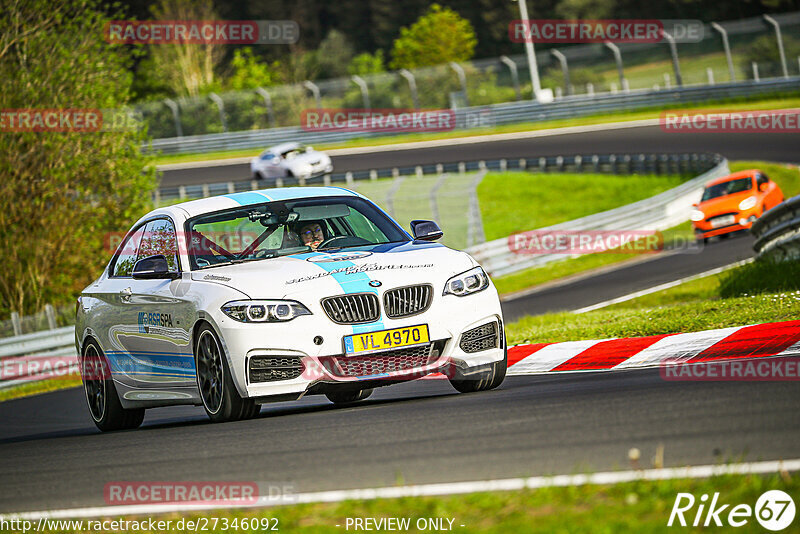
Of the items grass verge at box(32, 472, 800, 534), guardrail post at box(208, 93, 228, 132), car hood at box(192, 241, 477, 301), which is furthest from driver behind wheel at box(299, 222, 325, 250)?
guardrail post at box(208, 93, 228, 132)

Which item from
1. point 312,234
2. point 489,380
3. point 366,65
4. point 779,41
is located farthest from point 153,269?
point 366,65

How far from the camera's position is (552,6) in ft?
287

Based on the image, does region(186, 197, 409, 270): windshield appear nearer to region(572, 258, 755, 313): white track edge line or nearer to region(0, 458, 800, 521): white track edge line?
region(0, 458, 800, 521): white track edge line

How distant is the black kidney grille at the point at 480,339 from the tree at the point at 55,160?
17646 millimetres

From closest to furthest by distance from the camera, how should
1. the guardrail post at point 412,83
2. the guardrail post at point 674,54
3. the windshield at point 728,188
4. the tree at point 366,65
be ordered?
the windshield at point 728,188
the guardrail post at point 674,54
the guardrail post at point 412,83
the tree at point 366,65

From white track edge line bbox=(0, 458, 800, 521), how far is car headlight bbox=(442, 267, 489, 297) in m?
3.13

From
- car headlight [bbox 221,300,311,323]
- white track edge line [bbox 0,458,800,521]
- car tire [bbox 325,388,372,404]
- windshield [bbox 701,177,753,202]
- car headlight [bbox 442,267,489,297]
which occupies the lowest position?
windshield [bbox 701,177,753,202]


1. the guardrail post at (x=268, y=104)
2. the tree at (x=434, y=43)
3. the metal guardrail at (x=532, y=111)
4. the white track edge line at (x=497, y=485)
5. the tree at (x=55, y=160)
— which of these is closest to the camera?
the white track edge line at (x=497, y=485)

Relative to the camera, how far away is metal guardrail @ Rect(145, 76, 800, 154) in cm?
4444

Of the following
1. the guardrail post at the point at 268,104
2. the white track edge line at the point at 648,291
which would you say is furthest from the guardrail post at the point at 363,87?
the white track edge line at the point at 648,291

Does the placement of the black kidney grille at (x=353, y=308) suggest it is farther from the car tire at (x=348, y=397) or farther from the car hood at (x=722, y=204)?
the car hood at (x=722, y=204)

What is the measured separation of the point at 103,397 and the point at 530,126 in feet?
138

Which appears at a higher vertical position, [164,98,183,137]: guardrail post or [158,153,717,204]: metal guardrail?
[164,98,183,137]: guardrail post

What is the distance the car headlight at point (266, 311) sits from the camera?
7559 millimetres
